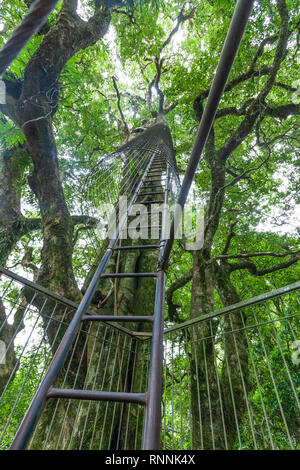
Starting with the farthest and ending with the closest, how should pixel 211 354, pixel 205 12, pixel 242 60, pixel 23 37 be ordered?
pixel 205 12, pixel 242 60, pixel 211 354, pixel 23 37

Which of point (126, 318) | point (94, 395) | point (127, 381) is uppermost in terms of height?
point (127, 381)

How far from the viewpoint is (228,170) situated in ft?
20.1

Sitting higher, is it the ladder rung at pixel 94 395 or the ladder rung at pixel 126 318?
the ladder rung at pixel 126 318

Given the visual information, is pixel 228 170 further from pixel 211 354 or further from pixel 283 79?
pixel 211 354

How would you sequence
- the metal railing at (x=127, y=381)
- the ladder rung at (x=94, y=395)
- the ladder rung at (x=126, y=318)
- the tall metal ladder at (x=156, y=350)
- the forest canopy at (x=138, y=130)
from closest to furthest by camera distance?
1. the tall metal ladder at (x=156, y=350)
2. the ladder rung at (x=94, y=395)
3. the ladder rung at (x=126, y=318)
4. the metal railing at (x=127, y=381)
5. the forest canopy at (x=138, y=130)

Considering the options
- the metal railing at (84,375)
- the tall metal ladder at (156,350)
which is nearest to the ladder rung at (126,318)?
the tall metal ladder at (156,350)

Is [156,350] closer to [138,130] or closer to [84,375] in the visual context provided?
[84,375]

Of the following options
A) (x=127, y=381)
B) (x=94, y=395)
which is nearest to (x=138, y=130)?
(x=127, y=381)

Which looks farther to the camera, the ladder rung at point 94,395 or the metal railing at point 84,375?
the metal railing at point 84,375

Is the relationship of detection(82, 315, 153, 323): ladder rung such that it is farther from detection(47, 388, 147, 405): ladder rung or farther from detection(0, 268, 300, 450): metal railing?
detection(0, 268, 300, 450): metal railing

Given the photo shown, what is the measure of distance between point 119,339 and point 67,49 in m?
4.50

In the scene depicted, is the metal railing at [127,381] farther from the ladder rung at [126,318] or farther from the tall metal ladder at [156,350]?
the tall metal ladder at [156,350]

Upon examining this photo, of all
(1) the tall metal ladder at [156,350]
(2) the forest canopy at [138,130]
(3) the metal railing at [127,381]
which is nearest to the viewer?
(1) the tall metal ladder at [156,350]
